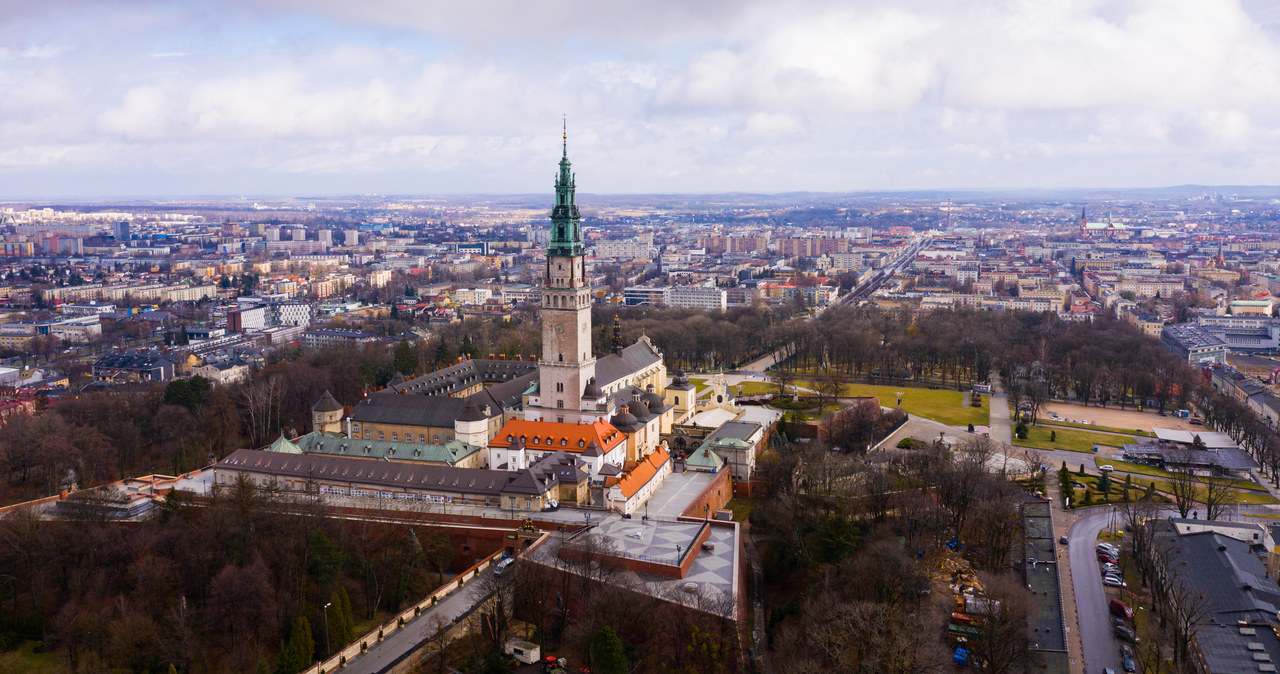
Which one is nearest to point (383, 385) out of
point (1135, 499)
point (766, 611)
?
point (766, 611)

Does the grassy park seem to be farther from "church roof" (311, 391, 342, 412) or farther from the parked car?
"church roof" (311, 391, 342, 412)

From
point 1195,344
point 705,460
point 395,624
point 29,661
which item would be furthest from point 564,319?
point 1195,344

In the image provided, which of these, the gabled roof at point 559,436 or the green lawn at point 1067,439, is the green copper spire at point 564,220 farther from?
the green lawn at point 1067,439

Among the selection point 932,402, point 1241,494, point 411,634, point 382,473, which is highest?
point 382,473

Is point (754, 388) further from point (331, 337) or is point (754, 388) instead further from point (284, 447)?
point (331, 337)

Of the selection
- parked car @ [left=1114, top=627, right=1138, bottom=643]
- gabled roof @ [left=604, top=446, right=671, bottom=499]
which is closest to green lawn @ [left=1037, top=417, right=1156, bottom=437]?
gabled roof @ [left=604, top=446, right=671, bottom=499]

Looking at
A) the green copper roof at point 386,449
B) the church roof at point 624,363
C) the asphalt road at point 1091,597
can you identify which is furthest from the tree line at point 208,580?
the asphalt road at point 1091,597
